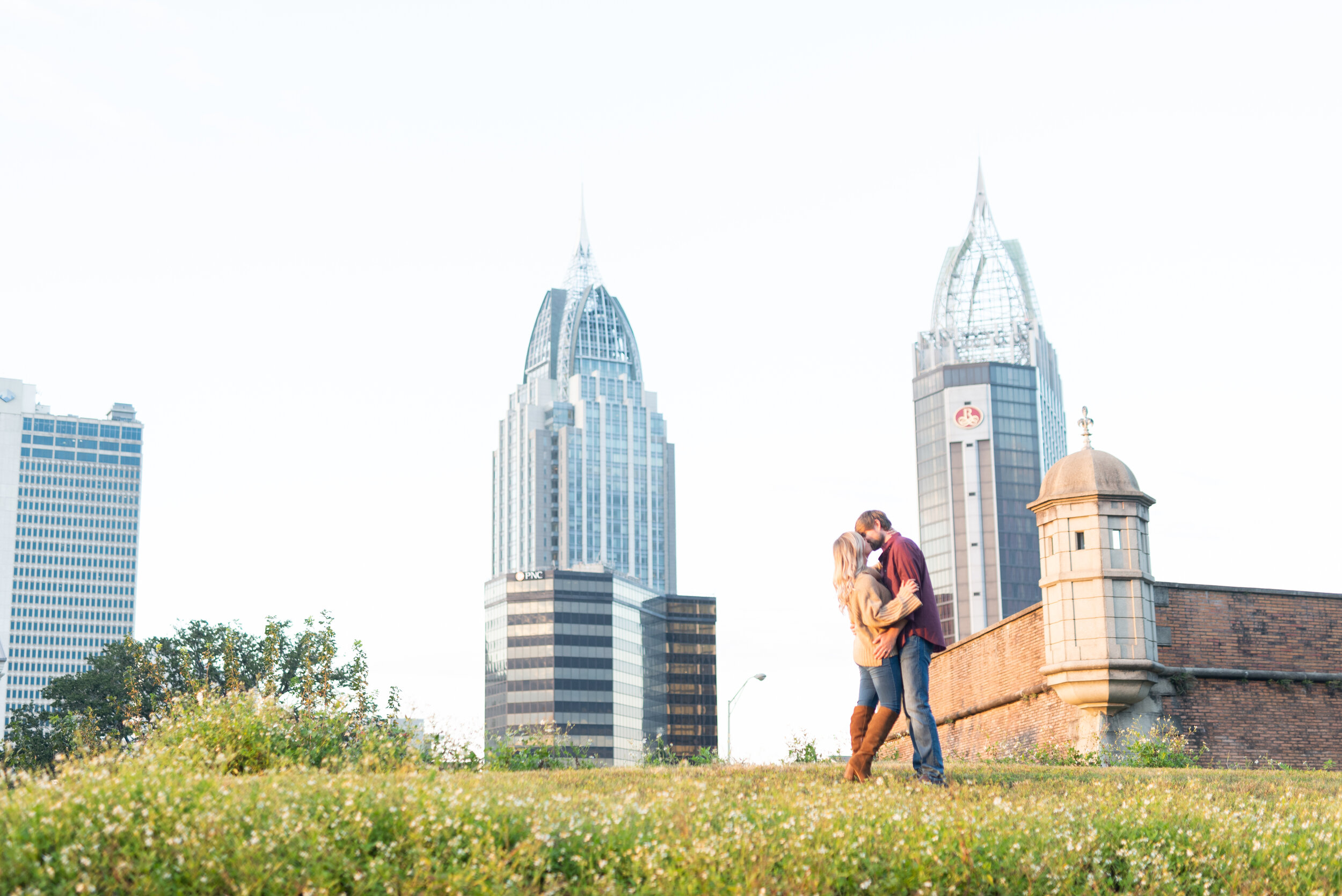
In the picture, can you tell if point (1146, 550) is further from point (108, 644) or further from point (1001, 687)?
point (108, 644)

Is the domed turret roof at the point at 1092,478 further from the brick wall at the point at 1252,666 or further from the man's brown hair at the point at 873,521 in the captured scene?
the man's brown hair at the point at 873,521

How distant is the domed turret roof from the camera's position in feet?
74.8

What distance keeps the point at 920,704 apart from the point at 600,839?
377 cm

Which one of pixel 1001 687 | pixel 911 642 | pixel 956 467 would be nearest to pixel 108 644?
pixel 1001 687

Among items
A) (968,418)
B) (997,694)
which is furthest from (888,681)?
(968,418)

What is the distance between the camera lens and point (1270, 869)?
8969mm

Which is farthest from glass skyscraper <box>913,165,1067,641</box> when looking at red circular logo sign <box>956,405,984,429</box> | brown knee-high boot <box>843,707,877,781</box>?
brown knee-high boot <box>843,707,877,781</box>

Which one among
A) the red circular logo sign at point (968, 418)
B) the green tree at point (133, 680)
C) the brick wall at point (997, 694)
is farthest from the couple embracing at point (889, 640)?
the red circular logo sign at point (968, 418)

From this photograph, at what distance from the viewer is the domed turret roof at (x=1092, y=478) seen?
22812 millimetres

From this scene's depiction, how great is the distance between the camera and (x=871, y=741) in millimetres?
11242

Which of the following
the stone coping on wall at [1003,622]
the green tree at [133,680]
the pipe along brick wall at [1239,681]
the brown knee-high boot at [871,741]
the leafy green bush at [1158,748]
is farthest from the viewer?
the green tree at [133,680]

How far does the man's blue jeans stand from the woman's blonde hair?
27.1 inches

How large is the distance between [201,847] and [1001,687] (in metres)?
20.3

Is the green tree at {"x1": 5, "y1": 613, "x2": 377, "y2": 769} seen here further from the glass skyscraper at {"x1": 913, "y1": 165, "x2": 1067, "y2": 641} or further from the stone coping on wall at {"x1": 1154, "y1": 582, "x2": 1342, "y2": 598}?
the glass skyscraper at {"x1": 913, "y1": 165, "x2": 1067, "y2": 641}
